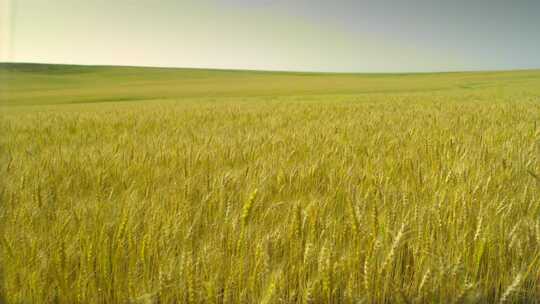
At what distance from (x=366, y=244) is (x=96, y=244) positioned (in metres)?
0.90

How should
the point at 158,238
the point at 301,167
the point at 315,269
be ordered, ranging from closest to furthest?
the point at 315,269 < the point at 158,238 < the point at 301,167

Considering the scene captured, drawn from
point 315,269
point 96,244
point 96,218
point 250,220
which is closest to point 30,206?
point 96,218

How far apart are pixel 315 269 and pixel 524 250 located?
2.31 ft

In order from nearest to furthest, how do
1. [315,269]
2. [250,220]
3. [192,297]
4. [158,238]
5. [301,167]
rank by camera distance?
[192,297], [315,269], [158,238], [250,220], [301,167]

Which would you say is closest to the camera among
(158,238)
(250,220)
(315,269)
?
(315,269)

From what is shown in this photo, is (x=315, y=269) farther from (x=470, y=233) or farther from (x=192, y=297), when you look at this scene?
(x=470, y=233)

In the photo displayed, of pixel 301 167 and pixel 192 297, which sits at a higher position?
pixel 301 167

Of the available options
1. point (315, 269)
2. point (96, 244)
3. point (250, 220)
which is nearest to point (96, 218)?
point (96, 244)

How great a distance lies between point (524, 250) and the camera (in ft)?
3.67

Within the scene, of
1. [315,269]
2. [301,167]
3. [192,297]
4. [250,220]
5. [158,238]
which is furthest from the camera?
[301,167]

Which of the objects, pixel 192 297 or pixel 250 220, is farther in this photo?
pixel 250 220

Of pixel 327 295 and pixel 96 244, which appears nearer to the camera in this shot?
pixel 327 295

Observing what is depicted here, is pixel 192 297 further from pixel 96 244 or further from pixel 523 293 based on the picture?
pixel 523 293

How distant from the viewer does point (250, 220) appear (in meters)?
1.33
